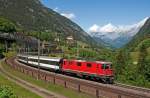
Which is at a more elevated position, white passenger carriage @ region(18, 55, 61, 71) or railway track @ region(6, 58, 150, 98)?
white passenger carriage @ region(18, 55, 61, 71)

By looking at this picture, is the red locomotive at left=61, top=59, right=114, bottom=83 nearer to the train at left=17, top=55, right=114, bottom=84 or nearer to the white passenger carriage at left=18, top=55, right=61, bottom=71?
the train at left=17, top=55, right=114, bottom=84

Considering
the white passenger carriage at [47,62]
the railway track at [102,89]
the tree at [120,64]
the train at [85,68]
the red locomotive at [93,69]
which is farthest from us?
the tree at [120,64]

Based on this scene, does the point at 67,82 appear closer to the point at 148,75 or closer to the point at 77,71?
the point at 77,71

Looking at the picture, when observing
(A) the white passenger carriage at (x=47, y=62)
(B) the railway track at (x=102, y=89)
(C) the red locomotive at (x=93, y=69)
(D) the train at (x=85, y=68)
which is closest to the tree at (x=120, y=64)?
(A) the white passenger carriage at (x=47, y=62)

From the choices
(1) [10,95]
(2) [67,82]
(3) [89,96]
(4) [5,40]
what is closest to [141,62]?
(2) [67,82]

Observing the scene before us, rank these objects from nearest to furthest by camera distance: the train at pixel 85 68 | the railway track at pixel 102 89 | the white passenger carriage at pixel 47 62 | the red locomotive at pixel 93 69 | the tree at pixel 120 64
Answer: the railway track at pixel 102 89 → the red locomotive at pixel 93 69 → the train at pixel 85 68 → the white passenger carriage at pixel 47 62 → the tree at pixel 120 64

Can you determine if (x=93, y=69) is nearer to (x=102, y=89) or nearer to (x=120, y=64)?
(x=102, y=89)

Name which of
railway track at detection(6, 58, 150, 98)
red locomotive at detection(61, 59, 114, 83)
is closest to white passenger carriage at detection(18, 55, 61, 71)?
red locomotive at detection(61, 59, 114, 83)

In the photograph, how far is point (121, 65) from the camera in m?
98.5

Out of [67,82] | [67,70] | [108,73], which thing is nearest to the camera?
[67,82]

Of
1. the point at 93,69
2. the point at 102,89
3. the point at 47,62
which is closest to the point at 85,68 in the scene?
the point at 93,69

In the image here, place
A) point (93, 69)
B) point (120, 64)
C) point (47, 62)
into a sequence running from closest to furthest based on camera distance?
point (93, 69)
point (47, 62)
point (120, 64)

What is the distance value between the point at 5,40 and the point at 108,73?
147207 mm

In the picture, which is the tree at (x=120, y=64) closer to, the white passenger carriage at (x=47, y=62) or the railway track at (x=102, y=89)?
the white passenger carriage at (x=47, y=62)
